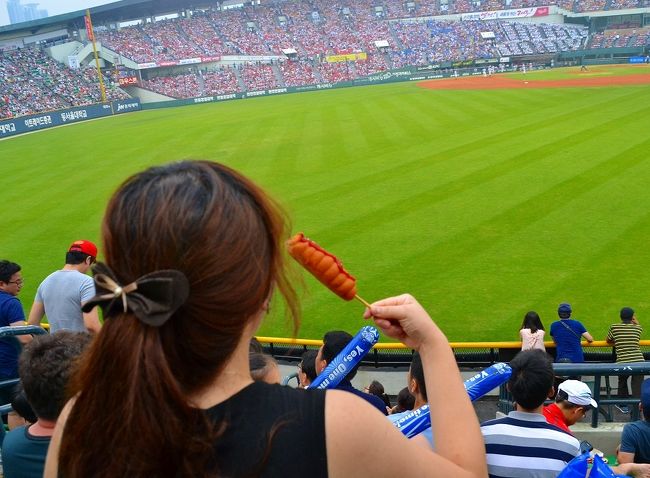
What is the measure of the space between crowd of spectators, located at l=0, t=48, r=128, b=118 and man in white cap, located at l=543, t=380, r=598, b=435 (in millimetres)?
50748

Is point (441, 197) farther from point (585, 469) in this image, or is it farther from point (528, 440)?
point (585, 469)

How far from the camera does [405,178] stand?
19.0 m

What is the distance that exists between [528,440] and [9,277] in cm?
573

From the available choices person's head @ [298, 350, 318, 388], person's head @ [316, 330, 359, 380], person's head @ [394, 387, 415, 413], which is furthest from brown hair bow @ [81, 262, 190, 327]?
person's head @ [394, 387, 415, 413]

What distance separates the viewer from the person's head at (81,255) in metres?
6.30

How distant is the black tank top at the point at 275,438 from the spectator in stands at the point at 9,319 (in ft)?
15.2

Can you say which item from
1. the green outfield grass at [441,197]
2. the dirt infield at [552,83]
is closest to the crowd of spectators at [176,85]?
the dirt infield at [552,83]

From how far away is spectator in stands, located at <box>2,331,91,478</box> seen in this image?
9.29 feet

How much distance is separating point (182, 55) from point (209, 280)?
7387 cm

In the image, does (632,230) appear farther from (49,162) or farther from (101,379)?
(49,162)

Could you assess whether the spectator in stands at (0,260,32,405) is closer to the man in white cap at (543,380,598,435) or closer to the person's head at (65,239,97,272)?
the person's head at (65,239,97,272)

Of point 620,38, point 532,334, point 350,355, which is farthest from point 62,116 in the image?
point 620,38

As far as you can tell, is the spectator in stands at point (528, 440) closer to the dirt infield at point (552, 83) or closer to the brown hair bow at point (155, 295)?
the brown hair bow at point (155, 295)

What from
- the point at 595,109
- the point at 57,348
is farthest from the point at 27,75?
the point at 57,348
